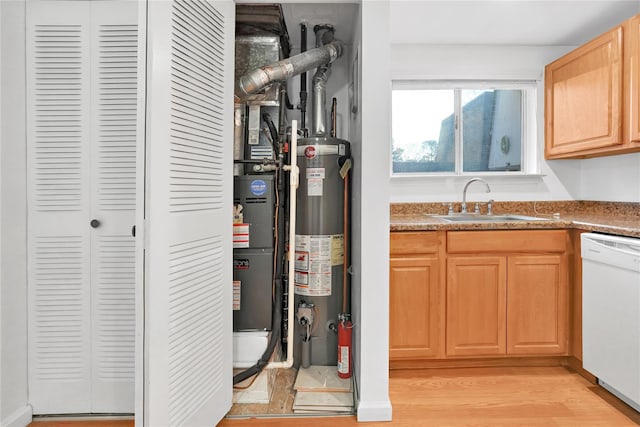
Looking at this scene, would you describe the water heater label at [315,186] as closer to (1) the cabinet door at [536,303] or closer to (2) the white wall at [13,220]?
(1) the cabinet door at [536,303]

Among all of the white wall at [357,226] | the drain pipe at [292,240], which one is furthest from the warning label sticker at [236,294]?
the white wall at [357,226]

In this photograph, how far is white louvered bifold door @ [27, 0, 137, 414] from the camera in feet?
5.75

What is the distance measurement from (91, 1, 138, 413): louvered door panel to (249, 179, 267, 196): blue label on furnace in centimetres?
61

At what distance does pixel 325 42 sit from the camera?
7.95 ft

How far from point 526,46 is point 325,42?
1662 mm

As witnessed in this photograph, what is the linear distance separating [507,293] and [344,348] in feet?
3.57

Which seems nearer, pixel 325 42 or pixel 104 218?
pixel 104 218

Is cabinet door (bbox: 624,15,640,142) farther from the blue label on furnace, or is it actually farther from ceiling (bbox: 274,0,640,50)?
the blue label on furnace

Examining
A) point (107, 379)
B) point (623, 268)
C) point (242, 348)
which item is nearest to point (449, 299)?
point (623, 268)

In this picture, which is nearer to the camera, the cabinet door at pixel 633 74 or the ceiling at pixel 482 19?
the cabinet door at pixel 633 74

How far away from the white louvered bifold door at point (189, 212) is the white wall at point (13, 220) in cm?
90

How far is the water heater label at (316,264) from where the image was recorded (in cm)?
216

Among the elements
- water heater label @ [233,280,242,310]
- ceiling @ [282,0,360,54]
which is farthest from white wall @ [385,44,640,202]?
water heater label @ [233,280,242,310]

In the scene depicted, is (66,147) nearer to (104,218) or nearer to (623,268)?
(104,218)
